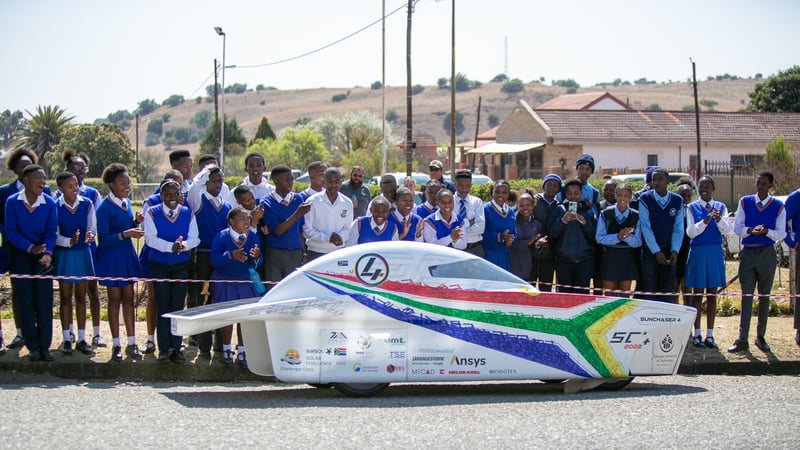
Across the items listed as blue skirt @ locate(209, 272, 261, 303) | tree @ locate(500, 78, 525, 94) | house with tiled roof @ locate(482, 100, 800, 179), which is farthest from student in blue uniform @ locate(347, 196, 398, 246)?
tree @ locate(500, 78, 525, 94)

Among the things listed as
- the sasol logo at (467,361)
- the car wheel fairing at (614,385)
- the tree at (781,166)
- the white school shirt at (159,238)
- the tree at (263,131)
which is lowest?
the car wheel fairing at (614,385)

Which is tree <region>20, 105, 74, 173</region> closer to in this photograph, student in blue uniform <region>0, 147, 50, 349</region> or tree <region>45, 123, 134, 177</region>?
tree <region>45, 123, 134, 177</region>

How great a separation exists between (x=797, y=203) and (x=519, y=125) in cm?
4706

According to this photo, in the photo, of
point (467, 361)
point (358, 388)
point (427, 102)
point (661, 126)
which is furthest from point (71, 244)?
point (427, 102)

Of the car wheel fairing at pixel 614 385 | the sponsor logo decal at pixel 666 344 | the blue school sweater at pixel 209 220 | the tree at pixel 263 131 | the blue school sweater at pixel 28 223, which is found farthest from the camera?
the tree at pixel 263 131

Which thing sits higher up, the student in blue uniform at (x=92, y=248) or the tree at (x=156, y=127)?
the tree at (x=156, y=127)

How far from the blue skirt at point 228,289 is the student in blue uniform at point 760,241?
19.9ft

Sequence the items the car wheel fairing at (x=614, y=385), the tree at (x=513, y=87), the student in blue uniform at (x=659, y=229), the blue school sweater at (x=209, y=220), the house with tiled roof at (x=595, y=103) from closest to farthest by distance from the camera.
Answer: the car wheel fairing at (x=614, y=385) < the blue school sweater at (x=209, y=220) < the student in blue uniform at (x=659, y=229) < the house with tiled roof at (x=595, y=103) < the tree at (x=513, y=87)

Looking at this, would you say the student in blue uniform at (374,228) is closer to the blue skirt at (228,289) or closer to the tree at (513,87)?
the blue skirt at (228,289)

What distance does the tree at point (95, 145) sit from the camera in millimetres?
63188

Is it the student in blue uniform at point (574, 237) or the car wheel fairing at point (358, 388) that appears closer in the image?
the car wheel fairing at point (358, 388)

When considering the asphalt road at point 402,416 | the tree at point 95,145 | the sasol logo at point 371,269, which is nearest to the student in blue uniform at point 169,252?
the asphalt road at point 402,416

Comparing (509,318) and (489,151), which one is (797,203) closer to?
(509,318)

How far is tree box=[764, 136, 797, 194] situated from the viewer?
34062 mm
